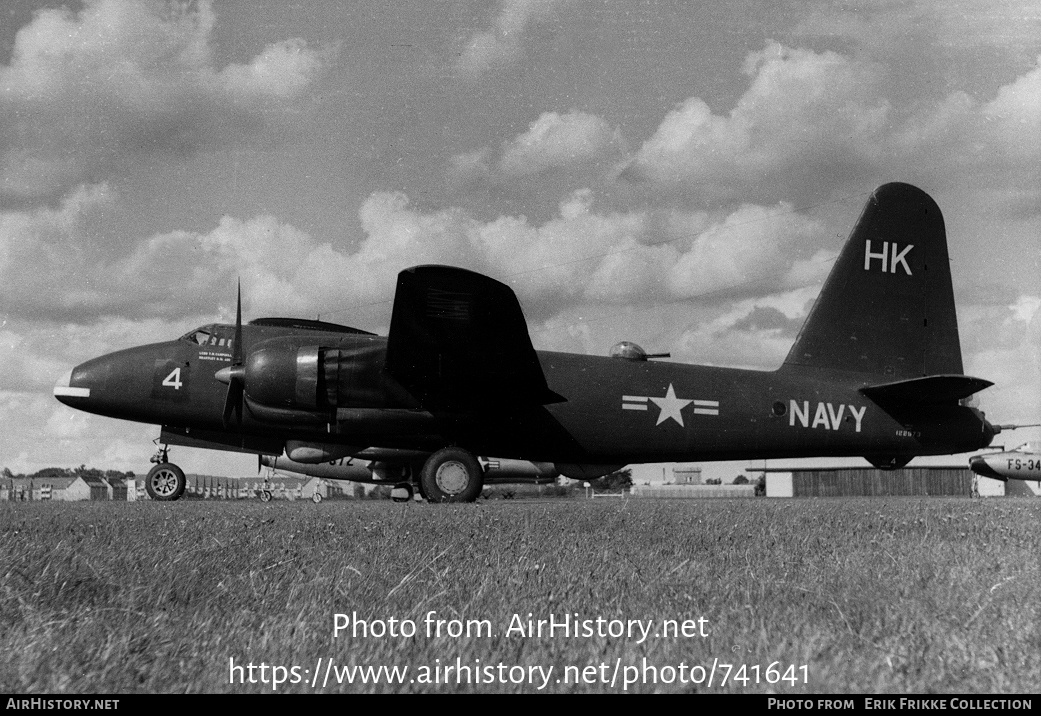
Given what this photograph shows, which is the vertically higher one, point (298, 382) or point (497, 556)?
point (298, 382)

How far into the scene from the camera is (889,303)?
15805 mm

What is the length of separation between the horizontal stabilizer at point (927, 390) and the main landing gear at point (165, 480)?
1365cm

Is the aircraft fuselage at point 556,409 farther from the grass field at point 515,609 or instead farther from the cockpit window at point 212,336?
the grass field at point 515,609

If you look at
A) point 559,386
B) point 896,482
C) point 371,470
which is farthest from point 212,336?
point 896,482

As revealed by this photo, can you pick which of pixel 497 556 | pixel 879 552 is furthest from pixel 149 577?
pixel 879 552

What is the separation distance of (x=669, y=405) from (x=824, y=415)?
2873 mm

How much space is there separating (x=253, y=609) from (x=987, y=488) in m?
71.1

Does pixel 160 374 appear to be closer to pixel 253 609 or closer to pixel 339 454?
pixel 339 454

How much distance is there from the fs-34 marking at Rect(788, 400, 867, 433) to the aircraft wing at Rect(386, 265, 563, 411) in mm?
4243

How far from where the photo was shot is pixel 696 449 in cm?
1448

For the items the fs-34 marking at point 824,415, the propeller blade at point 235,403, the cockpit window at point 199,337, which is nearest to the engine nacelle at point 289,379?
the propeller blade at point 235,403

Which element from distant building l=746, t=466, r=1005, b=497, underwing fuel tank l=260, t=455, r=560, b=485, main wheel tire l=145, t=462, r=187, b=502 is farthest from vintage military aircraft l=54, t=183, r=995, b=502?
distant building l=746, t=466, r=1005, b=497

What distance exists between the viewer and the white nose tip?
15.0 m

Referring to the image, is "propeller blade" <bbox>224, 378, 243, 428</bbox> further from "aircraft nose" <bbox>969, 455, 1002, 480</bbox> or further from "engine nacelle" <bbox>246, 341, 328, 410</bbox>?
"aircraft nose" <bbox>969, 455, 1002, 480</bbox>
